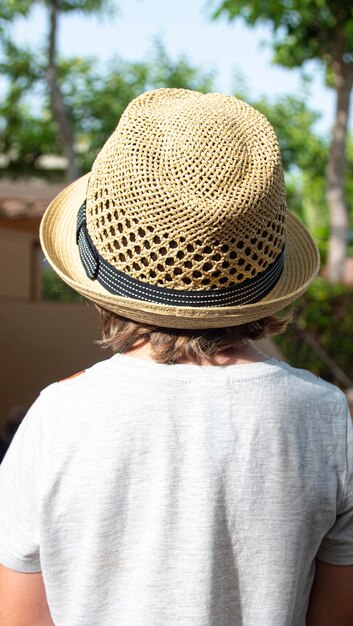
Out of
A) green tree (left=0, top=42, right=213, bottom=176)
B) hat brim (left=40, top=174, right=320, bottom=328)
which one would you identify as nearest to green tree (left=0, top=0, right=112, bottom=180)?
green tree (left=0, top=42, right=213, bottom=176)

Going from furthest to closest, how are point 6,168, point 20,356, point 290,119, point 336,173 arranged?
1. point 290,119
2. point 6,168
3. point 336,173
4. point 20,356

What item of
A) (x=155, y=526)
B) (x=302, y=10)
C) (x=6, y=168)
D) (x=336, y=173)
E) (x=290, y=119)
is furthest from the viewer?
(x=290, y=119)

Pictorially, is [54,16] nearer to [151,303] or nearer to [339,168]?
[339,168]

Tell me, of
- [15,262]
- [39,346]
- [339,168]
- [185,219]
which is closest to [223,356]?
[185,219]

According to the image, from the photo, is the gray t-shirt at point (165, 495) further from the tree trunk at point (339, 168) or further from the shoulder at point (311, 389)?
the tree trunk at point (339, 168)

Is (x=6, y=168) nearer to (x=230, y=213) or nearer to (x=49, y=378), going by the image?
(x=49, y=378)

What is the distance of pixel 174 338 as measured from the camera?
4.12 ft

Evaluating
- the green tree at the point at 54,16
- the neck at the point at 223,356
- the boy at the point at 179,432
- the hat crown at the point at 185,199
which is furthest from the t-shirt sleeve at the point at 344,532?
the green tree at the point at 54,16

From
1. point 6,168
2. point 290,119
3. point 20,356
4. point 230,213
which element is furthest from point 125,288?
point 290,119

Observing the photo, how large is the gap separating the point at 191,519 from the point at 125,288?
340 millimetres

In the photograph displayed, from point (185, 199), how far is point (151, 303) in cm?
15

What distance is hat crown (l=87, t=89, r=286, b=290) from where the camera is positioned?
1.19 meters

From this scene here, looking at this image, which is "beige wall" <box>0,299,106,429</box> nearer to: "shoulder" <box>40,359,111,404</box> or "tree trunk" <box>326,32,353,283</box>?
"tree trunk" <box>326,32,353,283</box>

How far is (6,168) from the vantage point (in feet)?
65.3
